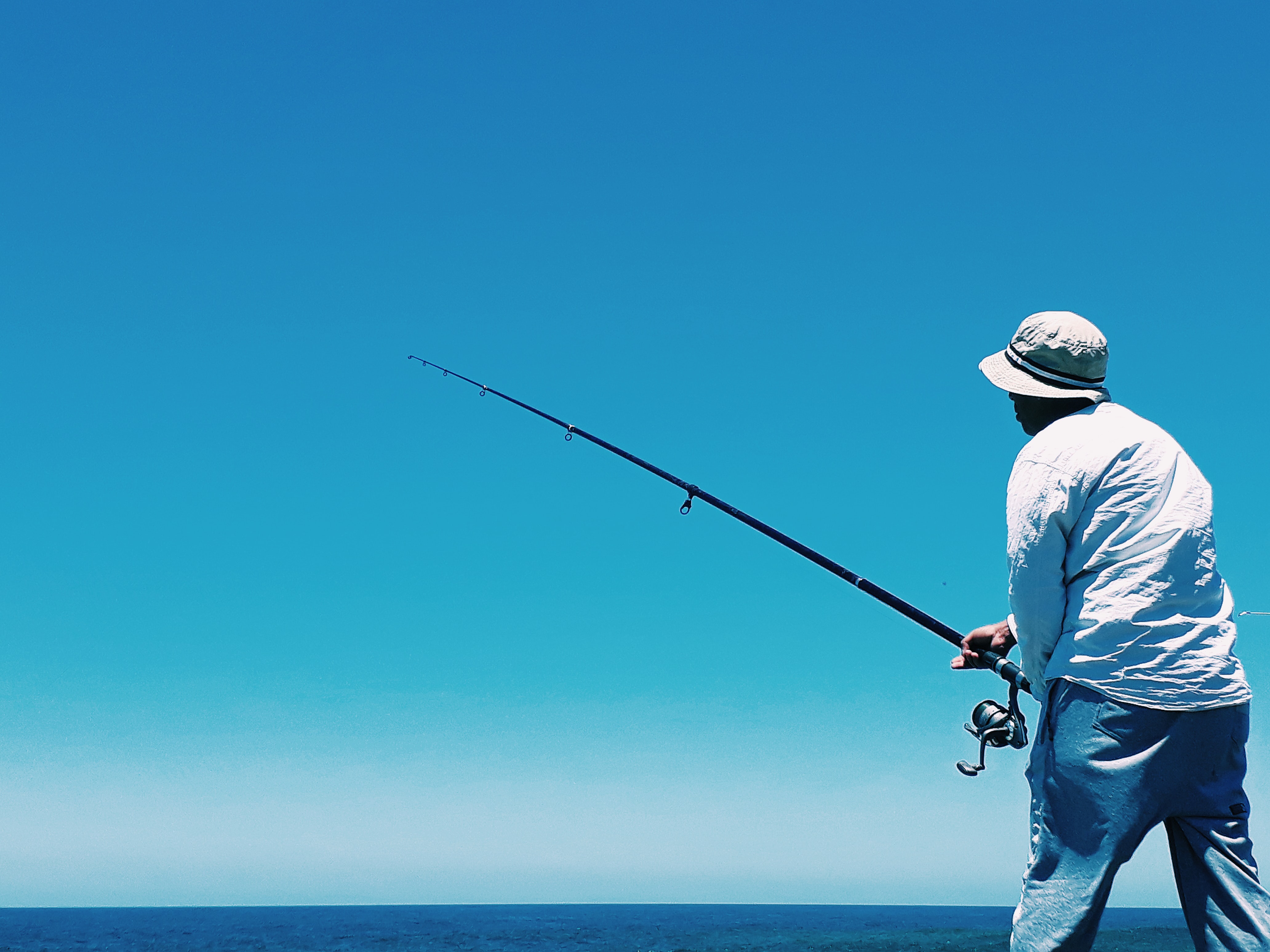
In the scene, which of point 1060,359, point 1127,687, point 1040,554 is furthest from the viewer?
point 1060,359

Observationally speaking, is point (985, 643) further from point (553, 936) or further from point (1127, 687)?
point (553, 936)

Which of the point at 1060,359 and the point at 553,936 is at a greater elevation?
the point at 1060,359

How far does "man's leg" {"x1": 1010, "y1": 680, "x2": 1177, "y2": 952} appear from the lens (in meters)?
2.10

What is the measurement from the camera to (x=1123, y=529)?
2148mm

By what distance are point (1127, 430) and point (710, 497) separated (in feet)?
9.62

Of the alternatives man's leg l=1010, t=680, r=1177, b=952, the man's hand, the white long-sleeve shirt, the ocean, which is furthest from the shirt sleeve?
the ocean

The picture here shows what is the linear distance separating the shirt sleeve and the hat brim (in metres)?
0.28

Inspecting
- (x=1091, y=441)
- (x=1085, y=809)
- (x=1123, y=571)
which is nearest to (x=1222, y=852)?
(x=1085, y=809)

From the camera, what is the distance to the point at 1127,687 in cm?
210

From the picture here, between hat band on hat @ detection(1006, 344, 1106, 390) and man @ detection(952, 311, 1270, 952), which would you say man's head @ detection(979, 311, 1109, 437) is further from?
man @ detection(952, 311, 1270, 952)

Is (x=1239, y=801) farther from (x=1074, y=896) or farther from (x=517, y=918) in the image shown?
(x=517, y=918)

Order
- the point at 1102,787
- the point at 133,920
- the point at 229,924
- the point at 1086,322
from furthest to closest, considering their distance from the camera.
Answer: the point at 133,920 < the point at 229,924 < the point at 1086,322 < the point at 1102,787

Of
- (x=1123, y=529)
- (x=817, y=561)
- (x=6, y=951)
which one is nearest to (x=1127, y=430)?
(x=1123, y=529)

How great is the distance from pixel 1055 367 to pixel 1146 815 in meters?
1.11
